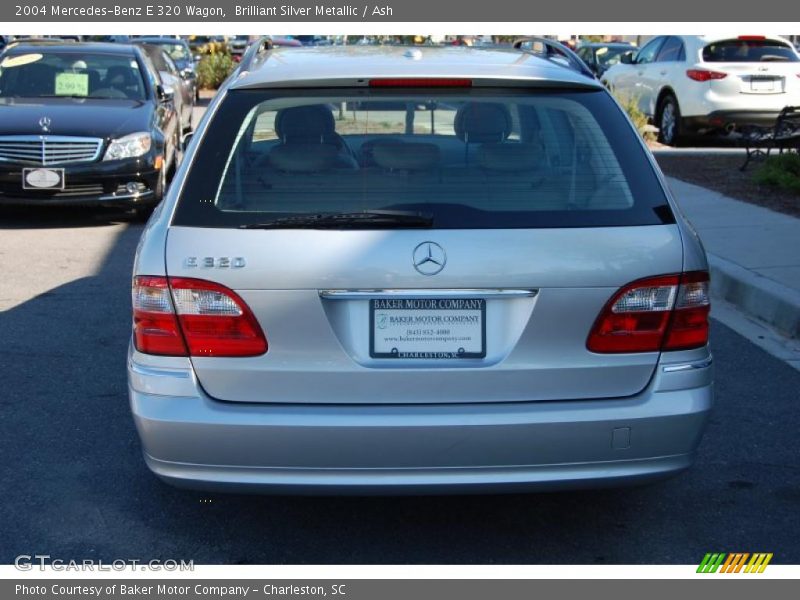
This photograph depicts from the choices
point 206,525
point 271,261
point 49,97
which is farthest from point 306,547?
point 49,97

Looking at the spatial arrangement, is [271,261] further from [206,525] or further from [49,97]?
[49,97]

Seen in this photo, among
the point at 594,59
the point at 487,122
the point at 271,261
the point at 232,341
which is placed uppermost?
the point at 487,122

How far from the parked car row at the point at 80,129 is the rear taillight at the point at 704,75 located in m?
7.75

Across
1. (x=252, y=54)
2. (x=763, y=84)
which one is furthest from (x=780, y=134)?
(x=252, y=54)

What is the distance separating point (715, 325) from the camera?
7320 millimetres

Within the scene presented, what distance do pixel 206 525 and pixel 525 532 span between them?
3.89 feet

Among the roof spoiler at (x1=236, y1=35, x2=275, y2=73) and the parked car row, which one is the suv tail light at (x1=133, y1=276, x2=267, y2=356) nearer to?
the roof spoiler at (x1=236, y1=35, x2=275, y2=73)

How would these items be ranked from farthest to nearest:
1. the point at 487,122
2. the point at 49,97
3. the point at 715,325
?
1. the point at 49,97
2. the point at 715,325
3. the point at 487,122

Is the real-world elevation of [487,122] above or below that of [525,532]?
above

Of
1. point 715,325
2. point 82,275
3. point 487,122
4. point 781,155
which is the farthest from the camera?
point 781,155

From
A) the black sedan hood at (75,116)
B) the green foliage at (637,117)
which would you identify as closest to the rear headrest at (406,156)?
the black sedan hood at (75,116)

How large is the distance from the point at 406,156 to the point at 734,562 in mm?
1814

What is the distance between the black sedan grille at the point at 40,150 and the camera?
10.4 m

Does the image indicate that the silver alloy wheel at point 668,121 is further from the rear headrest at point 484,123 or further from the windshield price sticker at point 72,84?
the rear headrest at point 484,123
